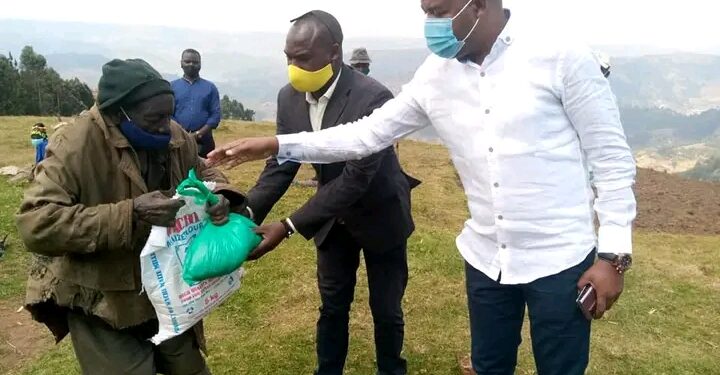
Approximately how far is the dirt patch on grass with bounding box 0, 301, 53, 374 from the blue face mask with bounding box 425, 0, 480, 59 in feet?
14.0

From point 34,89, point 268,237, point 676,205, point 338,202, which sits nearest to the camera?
point 268,237

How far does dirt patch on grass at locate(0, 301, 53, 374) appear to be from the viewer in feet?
16.5

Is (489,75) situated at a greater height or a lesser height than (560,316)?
greater

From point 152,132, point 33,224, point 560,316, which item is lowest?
point 560,316

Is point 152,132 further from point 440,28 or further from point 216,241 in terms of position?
point 440,28

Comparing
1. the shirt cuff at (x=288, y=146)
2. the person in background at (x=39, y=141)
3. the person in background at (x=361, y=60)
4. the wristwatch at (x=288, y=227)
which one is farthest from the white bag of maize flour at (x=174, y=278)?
the person in background at (x=39, y=141)

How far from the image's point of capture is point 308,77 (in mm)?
3381

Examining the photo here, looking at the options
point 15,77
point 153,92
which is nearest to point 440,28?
point 153,92

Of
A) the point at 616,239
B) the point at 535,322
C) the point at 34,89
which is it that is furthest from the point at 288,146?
the point at 34,89

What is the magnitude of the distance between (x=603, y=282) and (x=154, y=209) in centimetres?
171

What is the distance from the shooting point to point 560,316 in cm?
245

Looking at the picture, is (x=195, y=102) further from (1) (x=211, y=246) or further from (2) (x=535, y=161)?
(2) (x=535, y=161)

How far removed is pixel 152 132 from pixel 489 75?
138 centimetres

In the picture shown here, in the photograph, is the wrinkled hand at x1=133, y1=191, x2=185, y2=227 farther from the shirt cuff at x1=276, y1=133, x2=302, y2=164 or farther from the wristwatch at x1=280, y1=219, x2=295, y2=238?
the wristwatch at x1=280, y1=219, x2=295, y2=238
